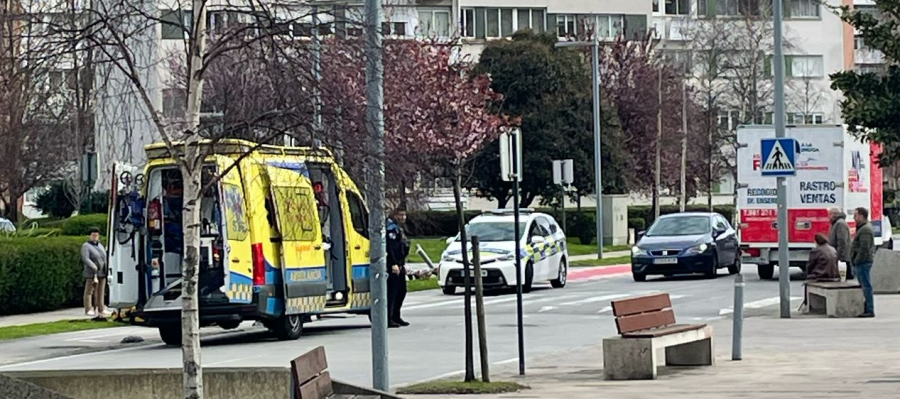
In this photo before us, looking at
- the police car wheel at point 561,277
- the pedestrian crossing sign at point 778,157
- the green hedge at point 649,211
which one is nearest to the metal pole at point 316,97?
the pedestrian crossing sign at point 778,157

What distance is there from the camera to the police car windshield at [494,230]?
3459 centimetres

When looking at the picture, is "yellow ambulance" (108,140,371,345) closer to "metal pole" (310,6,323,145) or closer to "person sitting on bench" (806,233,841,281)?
"person sitting on bench" (806,233,841,281)

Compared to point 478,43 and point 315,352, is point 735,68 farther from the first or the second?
point 315,352

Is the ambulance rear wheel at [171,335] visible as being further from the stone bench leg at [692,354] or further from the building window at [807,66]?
the building window at [807,66]

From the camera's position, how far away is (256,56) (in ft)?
33.0

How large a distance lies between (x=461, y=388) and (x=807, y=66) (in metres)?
71.4

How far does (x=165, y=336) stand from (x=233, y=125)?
13.7 meters

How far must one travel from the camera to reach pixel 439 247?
55969mm

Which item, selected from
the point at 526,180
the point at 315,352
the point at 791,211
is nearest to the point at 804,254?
the point at 791,211

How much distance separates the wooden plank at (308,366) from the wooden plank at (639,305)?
611cm

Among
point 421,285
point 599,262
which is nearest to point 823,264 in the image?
point 421,285

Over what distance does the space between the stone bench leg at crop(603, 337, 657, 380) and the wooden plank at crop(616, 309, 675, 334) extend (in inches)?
8.3

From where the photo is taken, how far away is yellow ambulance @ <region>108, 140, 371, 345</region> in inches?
866

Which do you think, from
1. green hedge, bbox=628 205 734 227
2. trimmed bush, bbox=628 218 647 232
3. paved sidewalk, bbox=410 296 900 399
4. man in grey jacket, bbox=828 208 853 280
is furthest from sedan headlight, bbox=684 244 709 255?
green hedge, bbox=628 205 734 227
